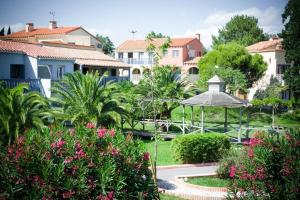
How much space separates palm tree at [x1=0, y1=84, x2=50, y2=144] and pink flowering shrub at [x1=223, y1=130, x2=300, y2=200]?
9.31 metres

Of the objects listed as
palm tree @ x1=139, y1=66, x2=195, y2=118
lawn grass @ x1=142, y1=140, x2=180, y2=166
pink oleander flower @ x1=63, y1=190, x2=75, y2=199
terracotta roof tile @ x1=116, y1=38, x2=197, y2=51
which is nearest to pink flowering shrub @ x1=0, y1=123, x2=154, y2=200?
pink oleander flower @ x1=63, y1=190, x2=75, y2=199

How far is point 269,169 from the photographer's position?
7.41 m

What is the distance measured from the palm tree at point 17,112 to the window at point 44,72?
15.6 m

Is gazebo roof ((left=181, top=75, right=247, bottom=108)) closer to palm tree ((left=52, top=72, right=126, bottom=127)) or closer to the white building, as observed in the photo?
palm tree ((left=52, top=72, right=126, bottom=127))

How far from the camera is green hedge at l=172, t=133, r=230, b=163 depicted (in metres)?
16.9

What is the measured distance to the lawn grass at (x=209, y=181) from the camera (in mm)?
13305

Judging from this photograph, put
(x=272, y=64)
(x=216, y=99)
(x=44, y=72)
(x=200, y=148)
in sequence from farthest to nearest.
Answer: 1. (x=272, y=64)
2. (x=44, y=72)
3. (x=216, y=99)
4. (x=200, y=148)

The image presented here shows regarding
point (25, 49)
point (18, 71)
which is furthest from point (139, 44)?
point (18, 71)

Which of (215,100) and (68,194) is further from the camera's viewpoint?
(215,100)

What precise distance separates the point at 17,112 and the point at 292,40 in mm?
29980

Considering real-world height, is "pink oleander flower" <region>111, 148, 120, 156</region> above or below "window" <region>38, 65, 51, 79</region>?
below

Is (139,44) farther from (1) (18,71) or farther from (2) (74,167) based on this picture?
(2) (74,167)

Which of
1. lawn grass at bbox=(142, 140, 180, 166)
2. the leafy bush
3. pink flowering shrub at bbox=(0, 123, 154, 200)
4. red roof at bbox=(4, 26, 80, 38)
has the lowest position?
lawn grass at bbox=(142, 140, 180, 166)

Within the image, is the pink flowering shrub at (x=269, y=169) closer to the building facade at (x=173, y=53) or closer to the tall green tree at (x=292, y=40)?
the tall green tree at (x=292, y=40)
